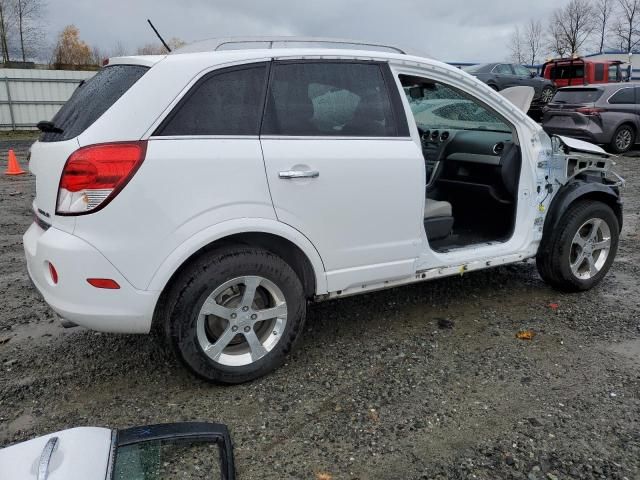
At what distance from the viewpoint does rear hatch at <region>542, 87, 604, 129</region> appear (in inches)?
498

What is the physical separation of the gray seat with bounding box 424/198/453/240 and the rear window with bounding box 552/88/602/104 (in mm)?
10585

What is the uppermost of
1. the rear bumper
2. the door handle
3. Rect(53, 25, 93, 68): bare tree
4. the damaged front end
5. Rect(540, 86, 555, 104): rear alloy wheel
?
Rect(53, 25, 93, 68): bare tree

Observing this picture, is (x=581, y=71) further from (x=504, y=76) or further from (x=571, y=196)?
(x=571, y=196)

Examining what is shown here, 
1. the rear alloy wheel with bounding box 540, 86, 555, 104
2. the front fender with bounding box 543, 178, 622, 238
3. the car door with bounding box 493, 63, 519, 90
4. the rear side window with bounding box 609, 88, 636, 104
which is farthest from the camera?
the rear alloy wheel with bounding box 540, 86, 555, 104

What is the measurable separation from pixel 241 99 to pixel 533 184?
2.31m

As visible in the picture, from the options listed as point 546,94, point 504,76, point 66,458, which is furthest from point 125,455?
point 546,94

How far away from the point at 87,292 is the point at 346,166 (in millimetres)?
1516

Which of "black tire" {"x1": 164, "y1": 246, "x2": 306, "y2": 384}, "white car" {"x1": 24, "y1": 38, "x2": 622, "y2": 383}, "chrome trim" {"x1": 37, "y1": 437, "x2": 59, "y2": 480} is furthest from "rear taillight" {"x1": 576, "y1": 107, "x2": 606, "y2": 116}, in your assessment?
"chrome trim" {"x1": 37, "y1": 437, "x2": 59, "y2": 480}

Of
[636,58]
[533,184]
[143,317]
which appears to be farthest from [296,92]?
[636,58]

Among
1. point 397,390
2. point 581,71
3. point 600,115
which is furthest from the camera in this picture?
point 581,71

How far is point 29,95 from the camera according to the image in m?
19.7

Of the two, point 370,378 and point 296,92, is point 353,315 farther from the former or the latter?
point 296,92

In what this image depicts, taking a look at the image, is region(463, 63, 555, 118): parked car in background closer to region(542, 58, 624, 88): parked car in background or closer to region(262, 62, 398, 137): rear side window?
region(542, 58, 624, 88): parked car in background

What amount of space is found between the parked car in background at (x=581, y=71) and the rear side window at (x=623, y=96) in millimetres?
8263
